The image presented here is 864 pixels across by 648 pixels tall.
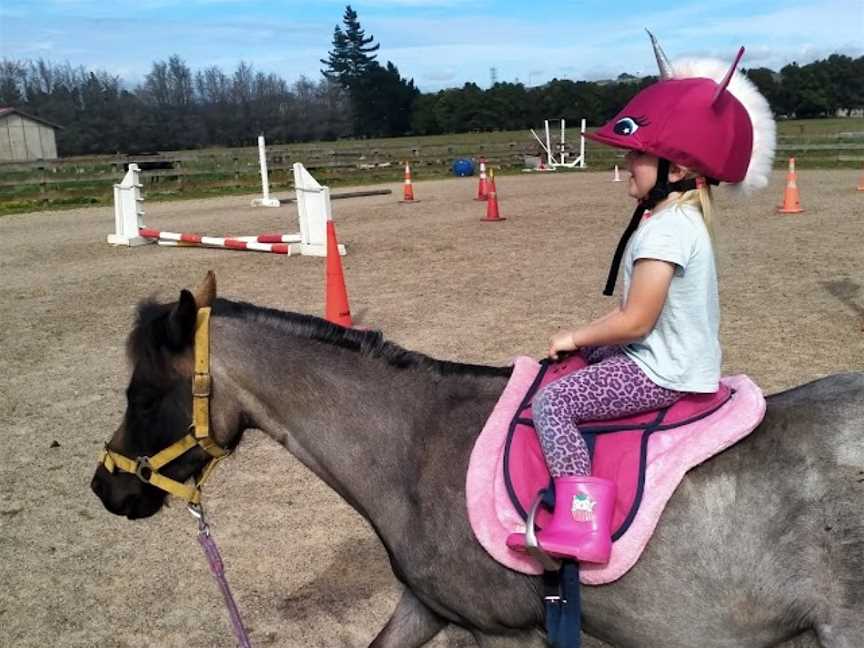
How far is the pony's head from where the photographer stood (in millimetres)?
2648

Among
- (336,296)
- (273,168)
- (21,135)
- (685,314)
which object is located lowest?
(336,296)

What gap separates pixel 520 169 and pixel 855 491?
41.1 metres

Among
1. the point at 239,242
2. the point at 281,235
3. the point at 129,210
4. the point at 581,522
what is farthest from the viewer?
the point at 129,210

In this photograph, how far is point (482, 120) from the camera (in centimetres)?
8194

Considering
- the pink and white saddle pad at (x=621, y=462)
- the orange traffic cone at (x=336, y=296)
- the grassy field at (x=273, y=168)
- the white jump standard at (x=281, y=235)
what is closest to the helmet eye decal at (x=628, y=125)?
the pink and white saddle pad at (x=621, y=462)

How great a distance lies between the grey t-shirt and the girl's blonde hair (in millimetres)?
23

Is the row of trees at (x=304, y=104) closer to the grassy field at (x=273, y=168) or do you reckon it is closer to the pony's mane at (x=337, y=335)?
the grassy field at (x=273, y=168)

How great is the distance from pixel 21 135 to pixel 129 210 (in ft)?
185

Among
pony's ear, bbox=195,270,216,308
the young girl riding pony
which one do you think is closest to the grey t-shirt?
the young girl riding pony

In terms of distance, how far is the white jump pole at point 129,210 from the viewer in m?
17.1

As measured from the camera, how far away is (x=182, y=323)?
8.58 ft

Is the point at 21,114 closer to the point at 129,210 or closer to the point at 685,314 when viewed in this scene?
the point at 129,210

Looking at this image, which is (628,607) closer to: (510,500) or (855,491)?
(510,500)

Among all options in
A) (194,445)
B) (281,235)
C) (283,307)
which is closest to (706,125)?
(194,445)
